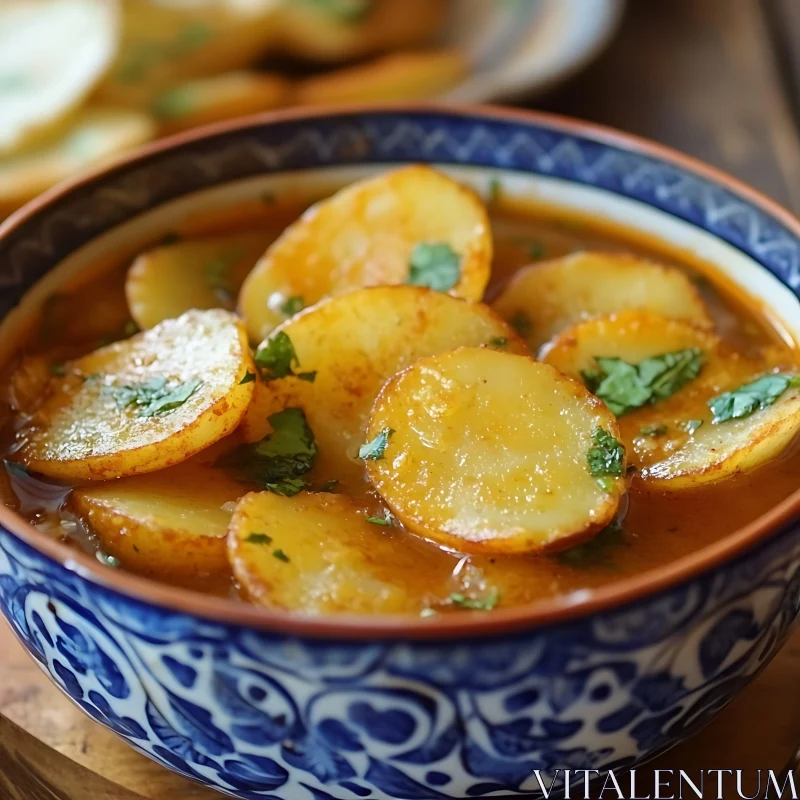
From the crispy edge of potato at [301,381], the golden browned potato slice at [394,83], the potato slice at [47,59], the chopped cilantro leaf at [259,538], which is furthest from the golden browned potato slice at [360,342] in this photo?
the potato slice at [47,59]

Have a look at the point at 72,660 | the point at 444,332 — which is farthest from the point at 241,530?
the point at 444,332

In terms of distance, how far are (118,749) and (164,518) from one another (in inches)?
13.9

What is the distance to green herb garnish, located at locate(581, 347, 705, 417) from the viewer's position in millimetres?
1524

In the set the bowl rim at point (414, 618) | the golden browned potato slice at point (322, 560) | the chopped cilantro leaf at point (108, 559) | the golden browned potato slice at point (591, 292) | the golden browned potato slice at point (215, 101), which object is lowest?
the chopped cilantro leaf at point (108, 559)

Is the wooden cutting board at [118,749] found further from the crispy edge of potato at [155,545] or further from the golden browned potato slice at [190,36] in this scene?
the golden browned potato slice at [190,36]

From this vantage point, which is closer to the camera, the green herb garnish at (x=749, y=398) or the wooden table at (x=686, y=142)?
the wooden table at (x=686, y=142)

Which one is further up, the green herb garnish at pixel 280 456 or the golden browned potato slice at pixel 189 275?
the golden browned potato slice at pixel 189 275

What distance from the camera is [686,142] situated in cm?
317

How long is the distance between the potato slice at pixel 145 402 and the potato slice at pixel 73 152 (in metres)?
1.19

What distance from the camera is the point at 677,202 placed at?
1855 mm

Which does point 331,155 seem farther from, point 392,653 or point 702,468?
point 392,653

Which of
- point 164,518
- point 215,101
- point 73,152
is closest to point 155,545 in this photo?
point 164,518

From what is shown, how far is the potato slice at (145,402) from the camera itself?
1.36 m

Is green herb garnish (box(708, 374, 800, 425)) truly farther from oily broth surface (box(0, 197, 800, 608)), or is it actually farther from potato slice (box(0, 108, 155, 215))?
potato slice (box(0, 108, 155, 215))
